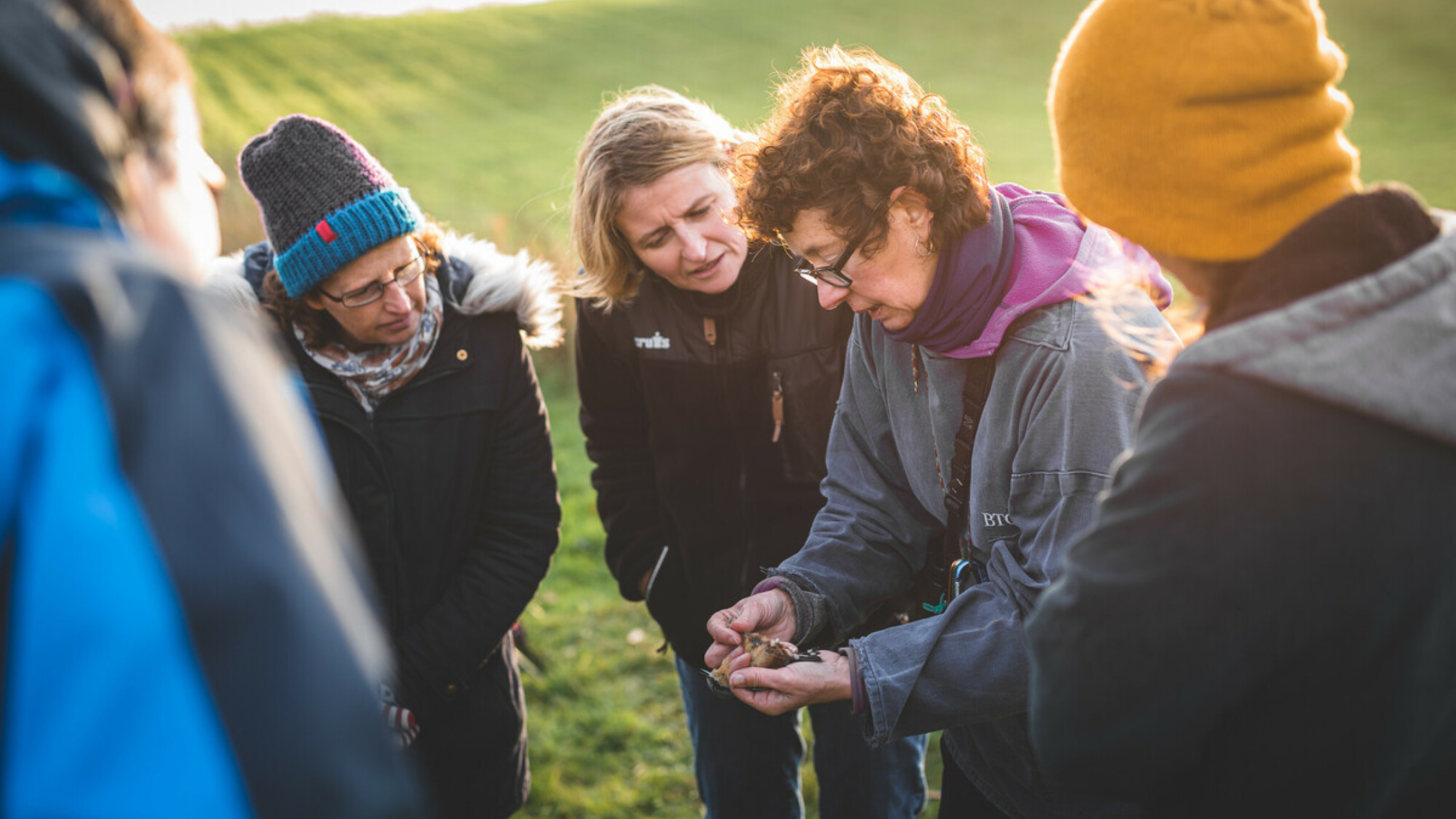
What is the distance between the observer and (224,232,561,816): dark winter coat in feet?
9.09

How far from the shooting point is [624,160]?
9.64 feet

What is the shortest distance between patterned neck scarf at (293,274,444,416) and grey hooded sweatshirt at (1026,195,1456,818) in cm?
212

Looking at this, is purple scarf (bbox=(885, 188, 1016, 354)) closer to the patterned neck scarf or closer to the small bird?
the small bird

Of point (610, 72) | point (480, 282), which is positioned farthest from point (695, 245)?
point (610, 72)

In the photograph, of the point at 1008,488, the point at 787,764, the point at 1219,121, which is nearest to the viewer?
the point at 1219,121

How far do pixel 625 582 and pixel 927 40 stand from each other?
119 feet

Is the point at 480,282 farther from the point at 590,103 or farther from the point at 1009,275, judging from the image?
the point at 590,103

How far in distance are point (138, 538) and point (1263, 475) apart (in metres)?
1.31

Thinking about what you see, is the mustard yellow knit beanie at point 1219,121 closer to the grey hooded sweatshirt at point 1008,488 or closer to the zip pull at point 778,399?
the grey hooded sweatshirt at point 1008,488

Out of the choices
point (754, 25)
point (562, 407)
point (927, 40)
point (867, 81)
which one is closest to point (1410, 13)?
point (927, 40)

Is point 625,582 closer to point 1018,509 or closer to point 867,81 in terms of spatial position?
point 1018,509

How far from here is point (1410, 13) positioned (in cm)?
3086

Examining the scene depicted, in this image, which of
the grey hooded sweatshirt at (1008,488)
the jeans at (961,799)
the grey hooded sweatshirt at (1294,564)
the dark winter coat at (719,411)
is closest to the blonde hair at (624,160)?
the dark winter coat at (719,411)

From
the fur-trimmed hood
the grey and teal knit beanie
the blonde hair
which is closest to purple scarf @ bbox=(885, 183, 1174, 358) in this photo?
the blonde hair
